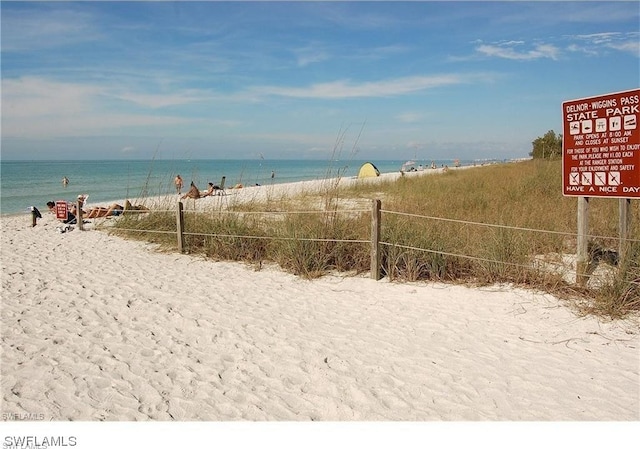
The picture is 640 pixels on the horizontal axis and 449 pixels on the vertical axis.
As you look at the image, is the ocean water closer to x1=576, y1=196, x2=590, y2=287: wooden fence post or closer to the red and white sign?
the red and white sign

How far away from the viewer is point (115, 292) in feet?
18.5

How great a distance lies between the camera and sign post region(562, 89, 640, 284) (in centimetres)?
486

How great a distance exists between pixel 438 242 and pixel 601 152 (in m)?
2.13

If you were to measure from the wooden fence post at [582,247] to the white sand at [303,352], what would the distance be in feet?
1.38

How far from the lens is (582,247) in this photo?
525cm

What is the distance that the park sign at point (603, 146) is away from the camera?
4848mm

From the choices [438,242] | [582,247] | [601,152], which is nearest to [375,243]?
[438,242]

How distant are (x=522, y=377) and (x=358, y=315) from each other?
1.80 m

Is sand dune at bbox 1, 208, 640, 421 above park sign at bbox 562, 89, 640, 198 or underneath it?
underneath

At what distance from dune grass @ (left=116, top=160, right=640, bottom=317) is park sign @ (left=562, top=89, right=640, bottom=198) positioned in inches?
24.2

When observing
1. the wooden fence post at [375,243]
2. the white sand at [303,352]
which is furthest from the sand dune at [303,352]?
the wooden fence post at [375,243]

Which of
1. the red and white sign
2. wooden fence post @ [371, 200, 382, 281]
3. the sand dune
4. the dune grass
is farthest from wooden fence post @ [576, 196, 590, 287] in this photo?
the red and white sign

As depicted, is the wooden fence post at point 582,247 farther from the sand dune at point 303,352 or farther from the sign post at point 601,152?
the sand dune at point 303,352

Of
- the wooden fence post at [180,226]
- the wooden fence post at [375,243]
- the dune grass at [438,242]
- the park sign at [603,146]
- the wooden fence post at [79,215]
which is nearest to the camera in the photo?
the park sign at [603,146]
